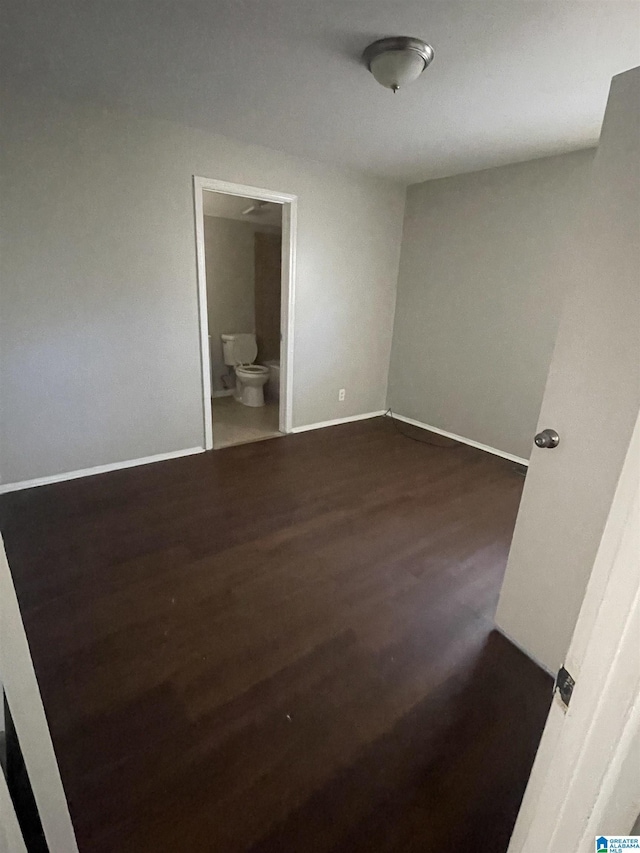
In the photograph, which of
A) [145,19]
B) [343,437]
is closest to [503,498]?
[343,437]

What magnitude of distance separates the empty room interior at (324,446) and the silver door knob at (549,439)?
24 mm

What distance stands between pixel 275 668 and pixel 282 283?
2.96 meters

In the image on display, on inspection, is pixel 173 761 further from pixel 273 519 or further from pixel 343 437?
pixel 343 437

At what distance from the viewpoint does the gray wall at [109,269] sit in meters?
2.42

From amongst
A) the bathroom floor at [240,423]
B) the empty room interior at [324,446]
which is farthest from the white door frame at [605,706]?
the bathroom floor at [240,423]

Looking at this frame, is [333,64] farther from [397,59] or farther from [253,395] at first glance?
[253,395]

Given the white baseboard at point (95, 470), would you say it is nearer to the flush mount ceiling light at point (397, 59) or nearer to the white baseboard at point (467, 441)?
the white baseboard at point (467, 441)

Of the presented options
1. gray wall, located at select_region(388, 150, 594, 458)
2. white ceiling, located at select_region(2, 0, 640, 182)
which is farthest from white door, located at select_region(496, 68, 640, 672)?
gray wall, located at select_region(388, 150, 594, 458)

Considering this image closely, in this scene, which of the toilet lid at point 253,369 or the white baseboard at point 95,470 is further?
the toilet lid at point 253,369

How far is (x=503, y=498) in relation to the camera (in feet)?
9.62

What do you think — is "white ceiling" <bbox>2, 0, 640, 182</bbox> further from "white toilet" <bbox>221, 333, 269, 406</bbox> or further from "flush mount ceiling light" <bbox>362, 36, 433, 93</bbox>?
"white toilet" <bbox>221, 333, 269, 406</bbox>

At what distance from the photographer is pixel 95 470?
3.04 meters

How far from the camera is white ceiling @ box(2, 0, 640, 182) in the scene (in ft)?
4.88

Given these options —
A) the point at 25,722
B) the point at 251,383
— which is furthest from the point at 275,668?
the point at 251,383
